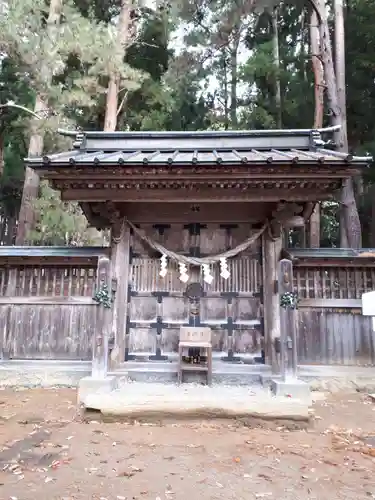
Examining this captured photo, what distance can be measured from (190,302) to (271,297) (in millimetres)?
1338

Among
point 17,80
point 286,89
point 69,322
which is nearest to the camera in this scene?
point 69,322

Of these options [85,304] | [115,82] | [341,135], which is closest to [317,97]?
[341,135]

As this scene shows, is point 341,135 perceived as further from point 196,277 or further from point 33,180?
point 33,180

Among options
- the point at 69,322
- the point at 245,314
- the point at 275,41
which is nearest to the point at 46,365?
the point at 69,322

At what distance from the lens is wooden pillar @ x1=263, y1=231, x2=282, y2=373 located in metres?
5.96

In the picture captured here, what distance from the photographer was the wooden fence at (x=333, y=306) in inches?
256

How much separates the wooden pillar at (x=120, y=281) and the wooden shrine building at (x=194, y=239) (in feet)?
0.05

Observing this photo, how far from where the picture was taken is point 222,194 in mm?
5652

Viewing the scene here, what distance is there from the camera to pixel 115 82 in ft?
37.7

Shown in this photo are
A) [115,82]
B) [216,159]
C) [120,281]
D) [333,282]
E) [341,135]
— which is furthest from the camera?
[115,82]

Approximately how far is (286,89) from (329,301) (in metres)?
11.6

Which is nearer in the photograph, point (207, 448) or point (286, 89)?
point (207, 448)

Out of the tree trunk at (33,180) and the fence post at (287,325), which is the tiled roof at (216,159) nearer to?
the fence post at (287,325)

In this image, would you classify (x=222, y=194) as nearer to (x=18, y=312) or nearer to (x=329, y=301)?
(x=329, y=301)
